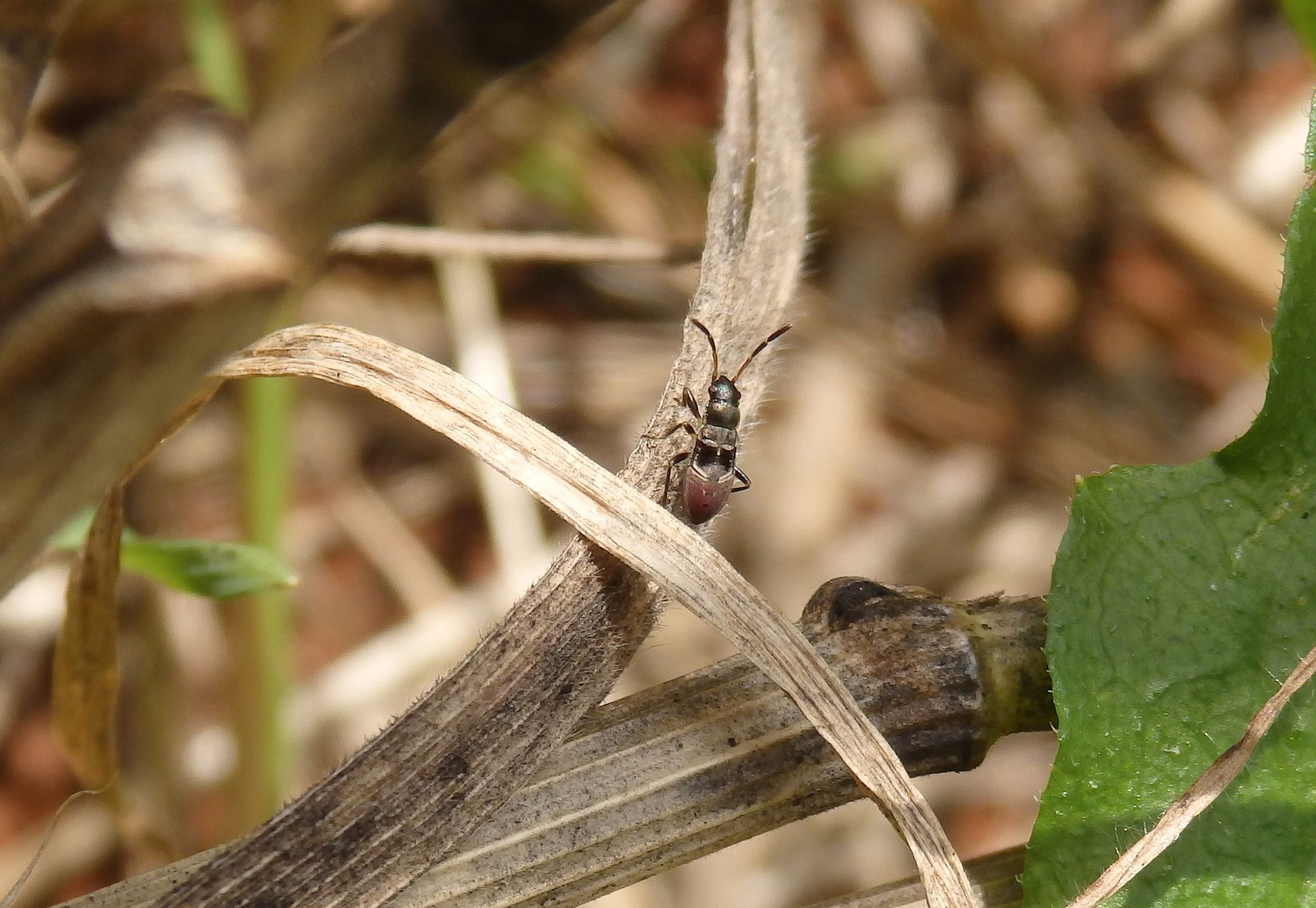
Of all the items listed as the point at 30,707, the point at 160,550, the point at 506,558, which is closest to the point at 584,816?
the point at 160,550

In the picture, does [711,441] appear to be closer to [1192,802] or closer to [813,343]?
[1192,802]

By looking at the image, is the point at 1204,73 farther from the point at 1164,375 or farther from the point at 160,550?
the point at 160,550

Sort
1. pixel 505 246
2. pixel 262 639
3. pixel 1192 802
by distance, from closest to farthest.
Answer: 1. pixel 1192 802
2. pixel 505 246
3. pixel 262 639

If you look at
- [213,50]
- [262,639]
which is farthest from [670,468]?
[213,50]

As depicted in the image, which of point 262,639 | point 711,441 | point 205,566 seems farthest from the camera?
point 262,639

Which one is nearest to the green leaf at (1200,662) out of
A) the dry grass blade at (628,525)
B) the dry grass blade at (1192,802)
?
the dry grass blade at (1192,802)
